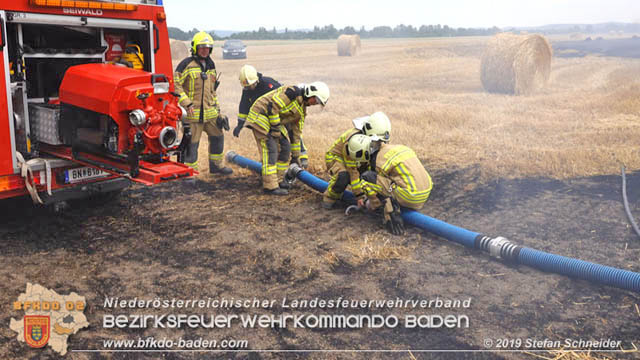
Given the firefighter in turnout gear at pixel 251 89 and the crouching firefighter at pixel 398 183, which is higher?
the firefighter in turnout gear at pixel 251 89

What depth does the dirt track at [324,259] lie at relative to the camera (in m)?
4.12

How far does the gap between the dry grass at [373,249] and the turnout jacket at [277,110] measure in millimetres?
2228

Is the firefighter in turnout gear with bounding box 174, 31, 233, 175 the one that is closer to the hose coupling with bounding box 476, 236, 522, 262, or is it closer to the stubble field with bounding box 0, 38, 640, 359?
the stubble field with bounding box 0, 38, 640, 359

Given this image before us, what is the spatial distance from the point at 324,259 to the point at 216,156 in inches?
144

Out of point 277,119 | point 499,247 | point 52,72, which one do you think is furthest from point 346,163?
point 52,72

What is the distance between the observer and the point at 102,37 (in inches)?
250

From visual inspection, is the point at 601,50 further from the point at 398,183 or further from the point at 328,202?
the point at 398,183

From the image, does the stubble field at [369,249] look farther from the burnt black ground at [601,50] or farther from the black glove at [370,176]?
the burnt black ground at [601,50]

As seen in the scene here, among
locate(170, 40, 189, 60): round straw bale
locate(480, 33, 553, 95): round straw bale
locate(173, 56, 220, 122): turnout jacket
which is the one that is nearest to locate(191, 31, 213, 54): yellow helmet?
locate(173, 56, 220, 122): turnout jacket

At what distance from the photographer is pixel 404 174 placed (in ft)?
19.8

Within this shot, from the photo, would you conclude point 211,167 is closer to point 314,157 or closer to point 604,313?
point 314,157

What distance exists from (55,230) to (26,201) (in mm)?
1066

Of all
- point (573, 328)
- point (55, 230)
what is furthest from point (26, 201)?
point (573, 328)

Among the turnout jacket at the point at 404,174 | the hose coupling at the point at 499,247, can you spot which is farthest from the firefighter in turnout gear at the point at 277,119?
the hose coupling at the point at 499,247
